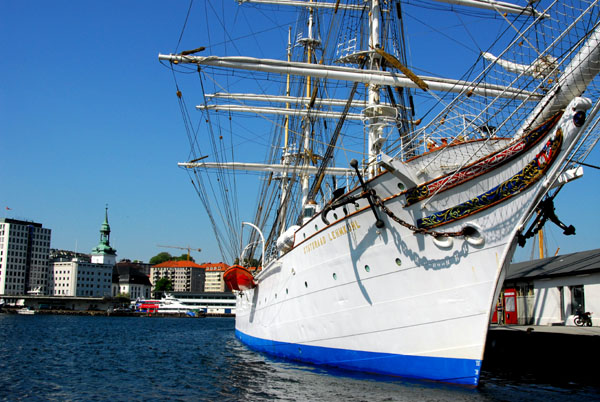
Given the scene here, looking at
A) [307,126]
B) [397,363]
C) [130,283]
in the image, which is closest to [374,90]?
[397,363]

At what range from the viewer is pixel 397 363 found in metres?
13.7

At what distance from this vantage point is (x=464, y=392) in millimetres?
12195

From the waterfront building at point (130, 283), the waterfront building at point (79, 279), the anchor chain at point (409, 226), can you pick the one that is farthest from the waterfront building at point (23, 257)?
the anchor chain at point (409, 226)

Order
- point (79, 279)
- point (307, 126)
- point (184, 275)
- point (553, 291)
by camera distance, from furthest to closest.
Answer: point (184, 275) → point (79, 279) → point (307, 126) → point (553, 291)

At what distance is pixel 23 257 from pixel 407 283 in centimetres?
12918

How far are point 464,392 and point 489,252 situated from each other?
301 centimetres

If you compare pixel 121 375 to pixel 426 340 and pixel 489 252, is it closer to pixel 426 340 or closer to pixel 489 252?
pixel 426 340

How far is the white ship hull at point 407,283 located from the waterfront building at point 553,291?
895 centimetres

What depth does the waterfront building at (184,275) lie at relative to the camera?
6181 inches

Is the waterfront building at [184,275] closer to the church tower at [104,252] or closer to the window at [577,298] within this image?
the church tower at [104,252]

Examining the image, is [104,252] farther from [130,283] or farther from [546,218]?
[546,218]

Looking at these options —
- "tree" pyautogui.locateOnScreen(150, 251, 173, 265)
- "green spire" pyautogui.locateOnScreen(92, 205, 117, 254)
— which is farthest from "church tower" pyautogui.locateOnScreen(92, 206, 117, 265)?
"tree" pyautogui.locateOnScreen(150, 251, 173, 265)

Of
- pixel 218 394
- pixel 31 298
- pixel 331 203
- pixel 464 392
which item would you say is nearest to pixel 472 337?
Answer: pixel 464 392

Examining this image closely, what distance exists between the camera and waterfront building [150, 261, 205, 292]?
515 feet
